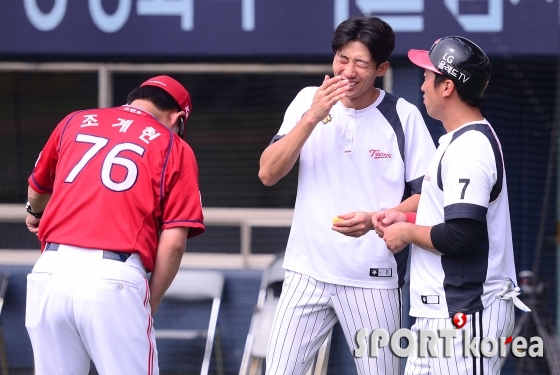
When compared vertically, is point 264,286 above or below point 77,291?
below

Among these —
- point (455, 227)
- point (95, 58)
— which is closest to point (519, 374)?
point (455, 227)

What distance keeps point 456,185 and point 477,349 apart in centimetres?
51

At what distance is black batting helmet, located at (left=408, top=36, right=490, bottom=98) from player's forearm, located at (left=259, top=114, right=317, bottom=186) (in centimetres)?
47

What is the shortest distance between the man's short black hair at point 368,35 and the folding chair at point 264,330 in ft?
6.29

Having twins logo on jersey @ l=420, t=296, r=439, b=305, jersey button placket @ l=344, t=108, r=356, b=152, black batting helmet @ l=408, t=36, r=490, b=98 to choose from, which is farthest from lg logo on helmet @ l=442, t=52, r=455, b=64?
twins logo on jersey @ l=420, t=296, r=439, b=305

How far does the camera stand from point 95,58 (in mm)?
5055

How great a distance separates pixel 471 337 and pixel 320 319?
664mm

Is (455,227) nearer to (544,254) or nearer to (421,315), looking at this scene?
(421,315)

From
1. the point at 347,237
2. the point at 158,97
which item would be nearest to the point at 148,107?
the point at 158,97

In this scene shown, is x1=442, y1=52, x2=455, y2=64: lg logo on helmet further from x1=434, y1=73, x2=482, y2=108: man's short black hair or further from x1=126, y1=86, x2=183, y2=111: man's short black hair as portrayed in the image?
x1=126, y1=86, x2=183, y2=111: man's short black hair

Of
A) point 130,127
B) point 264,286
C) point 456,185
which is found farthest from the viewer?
point 264,286

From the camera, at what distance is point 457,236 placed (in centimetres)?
235

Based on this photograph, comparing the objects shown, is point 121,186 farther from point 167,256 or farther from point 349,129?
point 349,129

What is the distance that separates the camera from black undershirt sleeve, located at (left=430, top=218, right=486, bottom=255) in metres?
2.35
